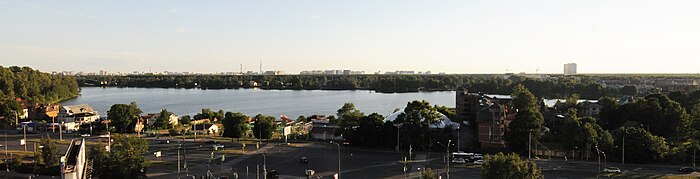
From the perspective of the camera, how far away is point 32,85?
57625 millimetres

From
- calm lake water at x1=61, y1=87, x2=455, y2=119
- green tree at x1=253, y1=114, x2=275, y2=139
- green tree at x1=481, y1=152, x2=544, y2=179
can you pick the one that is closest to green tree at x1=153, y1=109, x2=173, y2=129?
green tree at x1=253, y1=114, x2=275, y2=139

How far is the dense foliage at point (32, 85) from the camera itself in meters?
51.9

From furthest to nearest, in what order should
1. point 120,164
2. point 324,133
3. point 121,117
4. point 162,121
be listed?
point 162,121, point 121,117, point 324,133, point 120,164

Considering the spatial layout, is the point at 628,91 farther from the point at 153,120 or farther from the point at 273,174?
the point at 273,174

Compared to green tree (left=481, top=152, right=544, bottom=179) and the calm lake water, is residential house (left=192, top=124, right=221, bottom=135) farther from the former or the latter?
green tree (left=481, top=152, right=544, bottom=179)

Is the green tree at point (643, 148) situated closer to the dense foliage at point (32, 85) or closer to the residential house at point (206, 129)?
the residential house at point (206, 129)

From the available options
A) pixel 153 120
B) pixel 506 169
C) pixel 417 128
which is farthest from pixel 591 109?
pixel 153 120

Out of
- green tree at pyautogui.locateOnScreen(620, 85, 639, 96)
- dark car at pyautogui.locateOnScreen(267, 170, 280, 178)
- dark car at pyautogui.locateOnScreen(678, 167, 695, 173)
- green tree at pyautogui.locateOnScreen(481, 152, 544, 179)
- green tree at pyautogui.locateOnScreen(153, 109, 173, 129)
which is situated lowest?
dark car at pyautogui.locateOnScreen(267, 170, 280, 178)

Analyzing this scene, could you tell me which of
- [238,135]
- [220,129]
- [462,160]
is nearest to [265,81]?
[220,129]

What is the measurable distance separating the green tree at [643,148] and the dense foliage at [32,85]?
47137 millimetres

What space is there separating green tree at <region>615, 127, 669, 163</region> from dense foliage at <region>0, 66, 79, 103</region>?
47137mm

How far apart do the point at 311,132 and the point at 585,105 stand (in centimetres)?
1994

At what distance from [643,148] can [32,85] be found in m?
60.4

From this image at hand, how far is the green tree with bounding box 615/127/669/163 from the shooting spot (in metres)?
19.1
